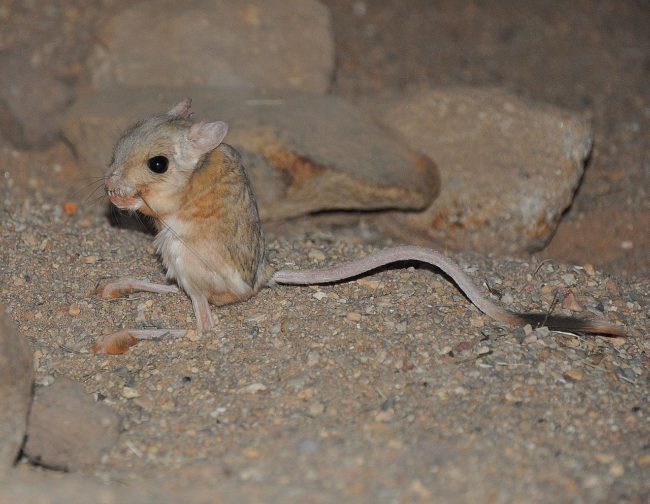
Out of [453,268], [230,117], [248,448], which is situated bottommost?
[248,448]

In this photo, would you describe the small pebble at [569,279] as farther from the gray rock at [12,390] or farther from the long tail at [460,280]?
the gray rock at [12,390]

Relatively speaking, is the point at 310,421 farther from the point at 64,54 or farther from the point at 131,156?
the point at 64,54

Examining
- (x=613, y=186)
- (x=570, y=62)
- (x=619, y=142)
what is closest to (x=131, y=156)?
(x=613, y=186)

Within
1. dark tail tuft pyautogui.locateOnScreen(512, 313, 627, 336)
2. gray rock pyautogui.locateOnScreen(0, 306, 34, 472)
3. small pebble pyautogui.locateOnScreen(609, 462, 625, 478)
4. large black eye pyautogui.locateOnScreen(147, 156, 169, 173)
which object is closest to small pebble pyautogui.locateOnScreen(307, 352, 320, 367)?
dark tail tuft pyautogui.locateOnScreen(512, 313, 627, 336)

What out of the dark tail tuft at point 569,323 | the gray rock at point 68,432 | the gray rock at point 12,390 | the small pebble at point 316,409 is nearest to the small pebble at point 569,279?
the dark tail tuft at point 569,323

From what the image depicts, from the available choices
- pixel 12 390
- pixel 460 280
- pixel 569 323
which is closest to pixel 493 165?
pixel 460 280

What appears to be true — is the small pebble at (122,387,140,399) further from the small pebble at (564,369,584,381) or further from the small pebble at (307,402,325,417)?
the small pebble at (564,369,584,381)

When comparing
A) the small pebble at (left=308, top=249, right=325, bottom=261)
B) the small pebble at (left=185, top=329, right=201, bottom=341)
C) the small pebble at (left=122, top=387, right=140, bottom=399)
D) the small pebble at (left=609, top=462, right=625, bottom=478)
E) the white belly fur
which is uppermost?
the white belly fur
